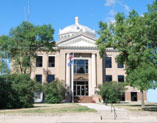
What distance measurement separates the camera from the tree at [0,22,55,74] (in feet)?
117

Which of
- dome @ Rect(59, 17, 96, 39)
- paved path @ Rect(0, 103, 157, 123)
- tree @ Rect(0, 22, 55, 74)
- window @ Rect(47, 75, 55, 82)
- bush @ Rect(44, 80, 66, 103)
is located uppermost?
dome @ Rect(59, 17, 96, 39)

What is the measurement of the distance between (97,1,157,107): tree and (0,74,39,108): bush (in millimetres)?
10539

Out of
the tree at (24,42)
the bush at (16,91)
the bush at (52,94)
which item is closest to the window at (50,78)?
the tree at (24,42)

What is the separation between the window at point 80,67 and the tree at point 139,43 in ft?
57.1

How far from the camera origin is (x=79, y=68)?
43.6 metres

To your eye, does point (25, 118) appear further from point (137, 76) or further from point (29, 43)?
point (29, 43)

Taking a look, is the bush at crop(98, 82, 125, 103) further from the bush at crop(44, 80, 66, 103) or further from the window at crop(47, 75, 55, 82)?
the window at crop(47, 75, 55, 82)

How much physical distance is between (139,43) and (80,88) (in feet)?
76.5

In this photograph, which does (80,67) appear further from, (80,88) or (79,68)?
(80,88)

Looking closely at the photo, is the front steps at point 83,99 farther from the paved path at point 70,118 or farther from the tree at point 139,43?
the paved path at point 70,118

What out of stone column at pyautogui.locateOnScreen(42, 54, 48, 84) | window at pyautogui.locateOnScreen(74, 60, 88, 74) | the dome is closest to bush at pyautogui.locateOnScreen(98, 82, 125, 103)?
window at pyautogui.locateOnScreen(74, 60, 88, 74)

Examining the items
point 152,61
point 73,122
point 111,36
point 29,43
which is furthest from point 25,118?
point 29,43

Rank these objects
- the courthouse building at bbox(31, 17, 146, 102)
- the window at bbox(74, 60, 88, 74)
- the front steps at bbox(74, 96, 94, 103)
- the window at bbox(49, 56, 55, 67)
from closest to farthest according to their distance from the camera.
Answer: the front steps at bbox(74, 96, 94, 103), the courthouse building at bbox(31, 17, 146, 102), the window at bbox(74, 60, 88, 74), the window at bbox(49, 56, 55, 67)

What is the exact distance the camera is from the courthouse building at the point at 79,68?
42.6 metres
